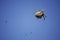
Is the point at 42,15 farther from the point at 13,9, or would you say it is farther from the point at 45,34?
the point at 13,9

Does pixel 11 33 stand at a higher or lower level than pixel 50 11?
lower

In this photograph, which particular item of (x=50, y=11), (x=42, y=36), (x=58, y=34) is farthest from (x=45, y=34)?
(x=50, y=11)

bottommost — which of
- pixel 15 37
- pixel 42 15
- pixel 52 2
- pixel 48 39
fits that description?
pixel 48 39

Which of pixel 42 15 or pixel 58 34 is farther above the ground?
pixel 42 15

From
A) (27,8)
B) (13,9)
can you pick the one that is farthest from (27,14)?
(13,9)

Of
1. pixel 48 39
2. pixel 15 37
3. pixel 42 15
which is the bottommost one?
pixel 48 39

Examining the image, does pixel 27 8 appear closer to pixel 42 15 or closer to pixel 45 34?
pixel 42 15
